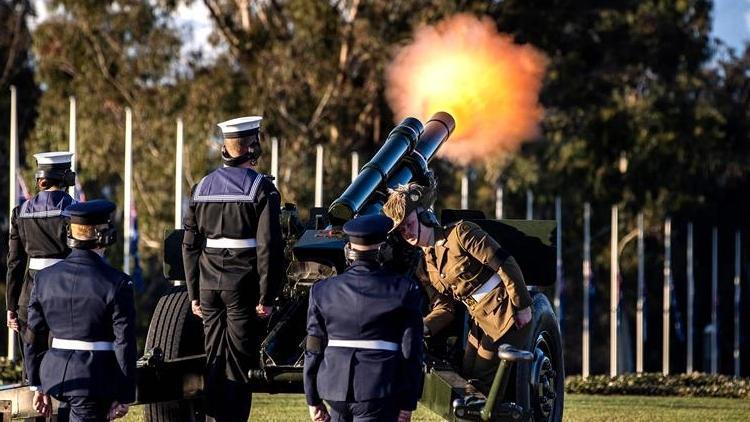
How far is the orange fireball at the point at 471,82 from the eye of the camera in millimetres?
22453

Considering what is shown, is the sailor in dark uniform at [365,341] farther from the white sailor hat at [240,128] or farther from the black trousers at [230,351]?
the white sailor hat at [240,128]

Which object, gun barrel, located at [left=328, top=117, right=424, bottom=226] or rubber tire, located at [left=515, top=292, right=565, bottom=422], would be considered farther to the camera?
gun barrel, located at [left=328, top=117, right=424, bottom=226]

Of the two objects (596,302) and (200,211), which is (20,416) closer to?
(200,211)

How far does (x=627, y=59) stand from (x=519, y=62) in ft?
41.7

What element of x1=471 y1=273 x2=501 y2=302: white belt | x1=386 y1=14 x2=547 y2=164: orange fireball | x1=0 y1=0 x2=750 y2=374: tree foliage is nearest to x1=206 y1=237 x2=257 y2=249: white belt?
x1=471 y1=273 x2=501 y2=302: white belt

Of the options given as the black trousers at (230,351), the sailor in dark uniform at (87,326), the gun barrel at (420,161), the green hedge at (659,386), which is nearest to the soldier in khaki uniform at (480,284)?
the gun barrel at (420,161)

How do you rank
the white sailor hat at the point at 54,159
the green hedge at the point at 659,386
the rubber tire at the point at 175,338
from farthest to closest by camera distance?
the green hedge at the point at 659,386
the white sailor hat at the point at 54,159
the rubber tire at the point at 175,338

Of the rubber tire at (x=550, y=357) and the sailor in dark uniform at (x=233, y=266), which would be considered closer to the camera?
the sailor in dark uniform at (x=233, y=266)

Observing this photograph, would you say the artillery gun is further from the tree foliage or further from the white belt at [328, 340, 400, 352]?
the tree foliage

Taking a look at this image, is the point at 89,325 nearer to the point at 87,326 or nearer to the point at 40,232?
the point at 87,326

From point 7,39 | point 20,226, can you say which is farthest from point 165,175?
point 20,226

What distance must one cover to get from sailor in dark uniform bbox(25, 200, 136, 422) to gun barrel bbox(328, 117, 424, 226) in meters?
2.43

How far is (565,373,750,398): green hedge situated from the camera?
20734mm

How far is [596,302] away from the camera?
52000 mm
